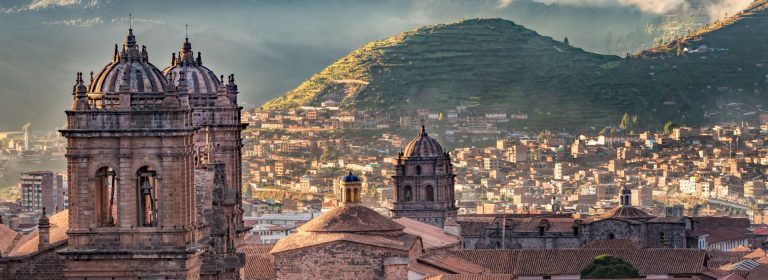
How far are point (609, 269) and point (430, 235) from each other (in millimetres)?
Answer: 8034

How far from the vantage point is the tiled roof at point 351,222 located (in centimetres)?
7581

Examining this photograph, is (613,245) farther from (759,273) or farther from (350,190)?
(350,190)

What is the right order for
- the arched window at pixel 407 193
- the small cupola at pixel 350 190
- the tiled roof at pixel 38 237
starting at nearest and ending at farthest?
the tiled roof at pixel 38 237
the small cupola at pixel 350 190
the arched window at pixel 407 193

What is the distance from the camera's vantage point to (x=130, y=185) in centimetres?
4491

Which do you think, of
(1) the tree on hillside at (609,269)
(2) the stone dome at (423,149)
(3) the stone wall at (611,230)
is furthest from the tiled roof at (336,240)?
(2) the stone dome at (423,149)

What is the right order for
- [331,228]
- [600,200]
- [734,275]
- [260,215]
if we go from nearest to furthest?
[331,228], [734,275], [260,215], [600,200]

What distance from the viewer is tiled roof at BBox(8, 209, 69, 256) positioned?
161 ft

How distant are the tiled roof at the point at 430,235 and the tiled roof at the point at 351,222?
5.98 metres

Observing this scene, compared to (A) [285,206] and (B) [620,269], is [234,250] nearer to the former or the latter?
(B) [620,269]

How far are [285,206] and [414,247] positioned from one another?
114180mm

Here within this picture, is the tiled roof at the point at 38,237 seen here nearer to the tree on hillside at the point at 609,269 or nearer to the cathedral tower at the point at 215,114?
the cathedral tower at the point at 215,114

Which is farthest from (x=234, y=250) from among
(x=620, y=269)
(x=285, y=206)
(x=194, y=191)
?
(x=285, y=206)

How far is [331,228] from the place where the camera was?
75.7m

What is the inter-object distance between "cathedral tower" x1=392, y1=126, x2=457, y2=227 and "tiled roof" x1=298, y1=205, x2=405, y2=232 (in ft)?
125
